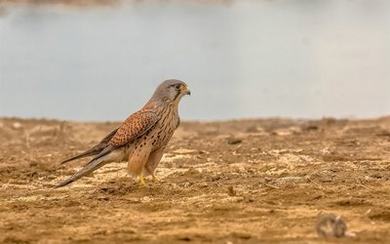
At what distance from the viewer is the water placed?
1859 cm

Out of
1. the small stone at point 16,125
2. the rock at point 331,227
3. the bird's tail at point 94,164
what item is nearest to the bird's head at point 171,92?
the bird's tail at point 94,164

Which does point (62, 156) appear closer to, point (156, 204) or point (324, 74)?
point (156, 204)

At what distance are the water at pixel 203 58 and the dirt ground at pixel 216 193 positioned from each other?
5.61m

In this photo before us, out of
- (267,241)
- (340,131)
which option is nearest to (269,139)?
(340,131)

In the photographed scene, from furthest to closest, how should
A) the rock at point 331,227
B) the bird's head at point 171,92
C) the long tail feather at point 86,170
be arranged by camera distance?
the bird's head at point 171,92, the long tail feather at point 86,170, the rock at point 331,227

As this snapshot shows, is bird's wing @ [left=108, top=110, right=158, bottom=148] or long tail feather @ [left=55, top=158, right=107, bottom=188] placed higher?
bird's wing @ [left=108, top=110, right=158, bottom=148]

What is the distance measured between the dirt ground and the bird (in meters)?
0.20

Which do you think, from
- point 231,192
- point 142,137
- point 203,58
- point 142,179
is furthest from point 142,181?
point 203,58

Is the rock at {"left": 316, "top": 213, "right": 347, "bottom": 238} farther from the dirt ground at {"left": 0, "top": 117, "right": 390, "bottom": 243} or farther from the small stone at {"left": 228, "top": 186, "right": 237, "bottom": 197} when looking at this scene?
the small stone at {"left": 228, "top": 186, "right": 237, "bottom": 197}

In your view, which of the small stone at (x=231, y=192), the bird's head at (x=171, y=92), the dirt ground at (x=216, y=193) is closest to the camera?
the dirt ground at (x=216, y=193)

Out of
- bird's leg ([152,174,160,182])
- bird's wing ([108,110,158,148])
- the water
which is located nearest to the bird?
bird's wing ([108,110,158,148])

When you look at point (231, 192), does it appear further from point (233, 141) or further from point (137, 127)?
point (233, 141)

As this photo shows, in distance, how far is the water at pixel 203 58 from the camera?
732 inches

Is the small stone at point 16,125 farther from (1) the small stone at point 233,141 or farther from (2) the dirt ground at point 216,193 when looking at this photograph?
(1) the small stone at point 233,141
